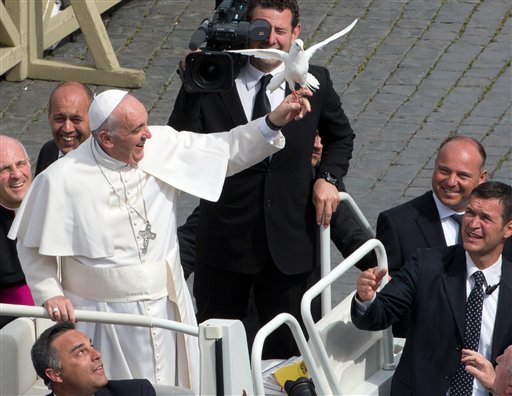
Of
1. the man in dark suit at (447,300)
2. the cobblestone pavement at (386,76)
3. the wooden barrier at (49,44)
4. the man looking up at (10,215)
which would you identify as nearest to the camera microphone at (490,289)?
the man in dark suit at (447,300)

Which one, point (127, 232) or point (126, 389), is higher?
point (127, 232)

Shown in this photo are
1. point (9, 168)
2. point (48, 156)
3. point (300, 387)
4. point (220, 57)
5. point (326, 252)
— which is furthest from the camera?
point (48, 156)

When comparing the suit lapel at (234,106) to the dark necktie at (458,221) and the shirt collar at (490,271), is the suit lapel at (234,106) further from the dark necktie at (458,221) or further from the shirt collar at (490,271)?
the shirt collar at (490,271)

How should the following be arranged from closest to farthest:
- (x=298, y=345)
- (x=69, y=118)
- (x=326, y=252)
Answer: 1. (x=298, y=345)
2. (x=326, y=252)
3. (x=69, y=118)

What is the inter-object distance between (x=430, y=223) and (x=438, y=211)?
0.26 feet

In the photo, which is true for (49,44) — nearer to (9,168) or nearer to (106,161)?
(9,168)

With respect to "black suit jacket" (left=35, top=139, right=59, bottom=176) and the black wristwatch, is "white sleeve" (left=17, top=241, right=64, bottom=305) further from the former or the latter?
the black wristwatch

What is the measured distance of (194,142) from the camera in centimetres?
589

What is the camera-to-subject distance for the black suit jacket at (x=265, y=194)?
6.29 meters

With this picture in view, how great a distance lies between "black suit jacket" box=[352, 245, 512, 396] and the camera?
552cm

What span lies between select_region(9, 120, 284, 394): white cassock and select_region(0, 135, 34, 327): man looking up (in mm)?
675

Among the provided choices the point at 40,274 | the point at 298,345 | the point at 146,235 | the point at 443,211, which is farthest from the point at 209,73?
the point at 298,345

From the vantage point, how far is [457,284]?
5.59 meters

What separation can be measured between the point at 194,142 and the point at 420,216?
1189mm
